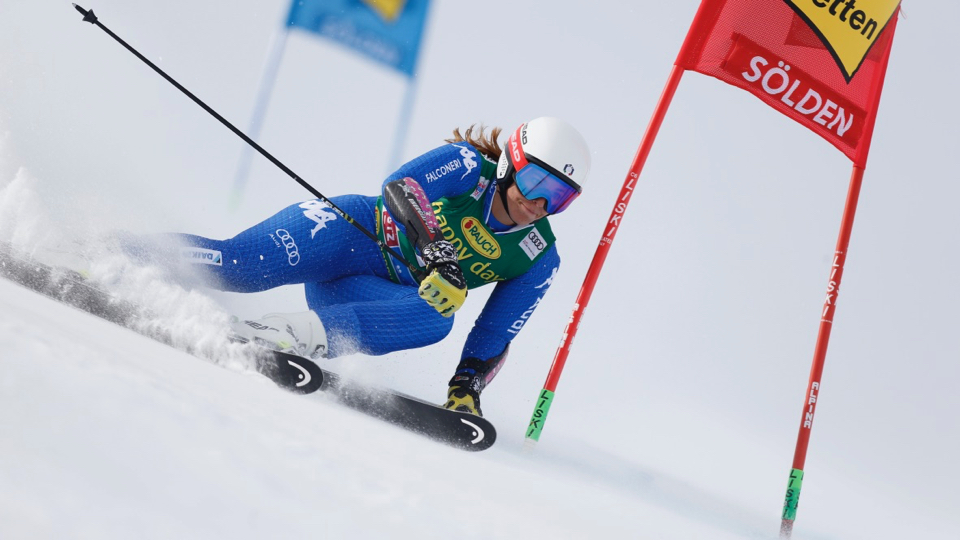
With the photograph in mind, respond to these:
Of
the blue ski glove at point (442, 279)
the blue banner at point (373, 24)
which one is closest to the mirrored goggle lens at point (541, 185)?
the blue ski glove at point (442, 279)

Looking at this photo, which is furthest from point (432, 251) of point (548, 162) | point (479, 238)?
point (548, 162)

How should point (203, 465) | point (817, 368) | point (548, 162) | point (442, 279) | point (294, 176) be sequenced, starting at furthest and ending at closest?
1. point (817, 368)
2. point (294, 176)
3. point (548, 162)
4. point (442, 279)
5. point (203, 465)

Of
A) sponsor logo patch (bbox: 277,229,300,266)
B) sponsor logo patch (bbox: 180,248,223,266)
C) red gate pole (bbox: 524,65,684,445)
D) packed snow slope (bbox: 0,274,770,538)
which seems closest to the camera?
packed snow slope (bbox: 0,274,770,538)

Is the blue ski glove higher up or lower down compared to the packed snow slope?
higher up

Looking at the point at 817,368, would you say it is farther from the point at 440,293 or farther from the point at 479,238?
the point at 440,293

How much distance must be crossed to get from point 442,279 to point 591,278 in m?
1.04

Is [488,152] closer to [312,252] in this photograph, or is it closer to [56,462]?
[312,252]

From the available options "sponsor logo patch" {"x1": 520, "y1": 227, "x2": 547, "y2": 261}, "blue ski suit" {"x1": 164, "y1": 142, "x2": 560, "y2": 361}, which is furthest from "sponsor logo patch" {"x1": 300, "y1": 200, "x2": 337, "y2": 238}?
"sponsor logo patch" {"x1": 520, "y1": 227, "x2": 547, "y2": 261}

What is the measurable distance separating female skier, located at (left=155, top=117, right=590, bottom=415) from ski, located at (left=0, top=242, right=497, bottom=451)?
0.32 metres

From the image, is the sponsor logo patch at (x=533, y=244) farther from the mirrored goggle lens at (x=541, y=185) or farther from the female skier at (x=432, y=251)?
the mirrored goggle lens at (x=541, y=185)

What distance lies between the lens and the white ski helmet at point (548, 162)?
3604 mm

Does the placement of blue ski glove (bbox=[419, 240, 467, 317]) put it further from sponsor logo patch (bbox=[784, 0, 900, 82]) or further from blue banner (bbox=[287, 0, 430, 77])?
blue banner (bbox=[287, 0, 430, 77])

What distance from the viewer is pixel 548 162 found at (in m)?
3.59

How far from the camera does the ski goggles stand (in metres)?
3.61
